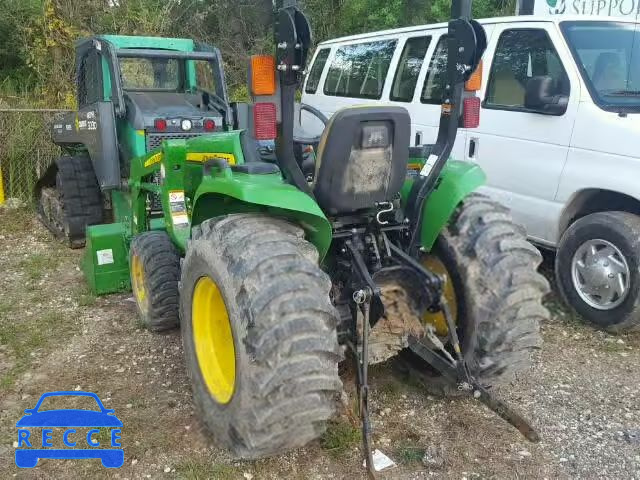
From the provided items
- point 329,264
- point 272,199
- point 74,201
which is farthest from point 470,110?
point 74,201

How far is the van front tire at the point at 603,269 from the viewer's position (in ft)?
14.7

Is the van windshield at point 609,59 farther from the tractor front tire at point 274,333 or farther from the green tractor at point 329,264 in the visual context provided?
the tractor front tire at point 274,333

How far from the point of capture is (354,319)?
10.1ft

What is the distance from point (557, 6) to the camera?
22.6ft

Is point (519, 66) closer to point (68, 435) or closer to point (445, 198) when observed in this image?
point (445, 198)

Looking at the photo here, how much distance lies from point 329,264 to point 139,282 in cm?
193

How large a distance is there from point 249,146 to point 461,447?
1.99 meters

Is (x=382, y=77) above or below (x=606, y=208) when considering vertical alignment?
above

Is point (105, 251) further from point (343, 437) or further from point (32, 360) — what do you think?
point (343, 437)

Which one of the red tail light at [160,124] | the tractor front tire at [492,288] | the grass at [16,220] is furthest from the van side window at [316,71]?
the tractor front tire at [492,288]

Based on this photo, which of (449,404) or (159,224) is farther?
(159,224)

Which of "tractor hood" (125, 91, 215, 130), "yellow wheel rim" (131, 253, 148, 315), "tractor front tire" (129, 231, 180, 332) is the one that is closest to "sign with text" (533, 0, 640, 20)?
"tractor hood" (125, 91, 215, 130)

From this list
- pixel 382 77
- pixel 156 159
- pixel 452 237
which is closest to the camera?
pixel 452 237

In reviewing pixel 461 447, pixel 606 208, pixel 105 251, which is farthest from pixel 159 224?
pixel 606 208
